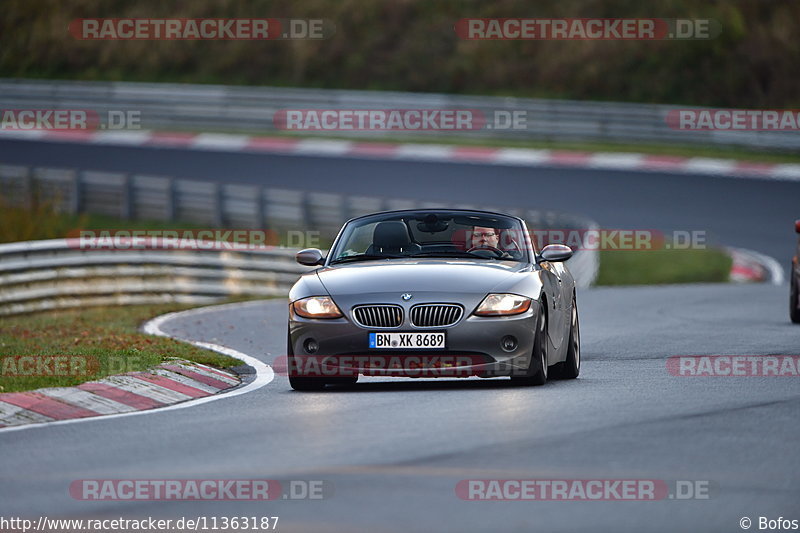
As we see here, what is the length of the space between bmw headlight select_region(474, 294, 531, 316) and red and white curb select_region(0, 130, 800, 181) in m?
28.8

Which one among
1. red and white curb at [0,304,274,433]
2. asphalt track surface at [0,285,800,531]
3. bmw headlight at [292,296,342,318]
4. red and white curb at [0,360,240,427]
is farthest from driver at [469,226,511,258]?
red and white curb at [0,360,240,427]

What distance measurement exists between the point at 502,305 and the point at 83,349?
4675 millimetres

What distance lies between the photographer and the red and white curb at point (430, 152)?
39.8 m

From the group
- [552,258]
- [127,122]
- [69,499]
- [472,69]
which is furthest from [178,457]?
[472,69]

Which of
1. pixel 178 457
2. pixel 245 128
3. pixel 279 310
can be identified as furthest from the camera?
pixel 245 128

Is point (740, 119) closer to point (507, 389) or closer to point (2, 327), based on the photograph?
point (2, 327)

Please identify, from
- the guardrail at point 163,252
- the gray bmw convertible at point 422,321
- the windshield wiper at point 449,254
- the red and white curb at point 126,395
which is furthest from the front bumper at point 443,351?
the guardrail at point 163,252

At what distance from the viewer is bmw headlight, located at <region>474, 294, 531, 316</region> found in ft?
36.8

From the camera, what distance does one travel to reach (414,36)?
52.2 metres

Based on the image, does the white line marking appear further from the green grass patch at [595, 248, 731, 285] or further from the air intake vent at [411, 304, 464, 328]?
the green grass patch at [595, 248, 731, 285]

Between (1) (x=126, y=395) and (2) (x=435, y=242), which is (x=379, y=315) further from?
(1) (x=126, y=395)

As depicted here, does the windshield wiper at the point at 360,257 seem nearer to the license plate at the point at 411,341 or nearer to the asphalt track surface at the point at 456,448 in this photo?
the asphalt track surface at the point at 456,448

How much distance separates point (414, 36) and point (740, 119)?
1394 cm

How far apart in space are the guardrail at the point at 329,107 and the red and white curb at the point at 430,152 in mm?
910
